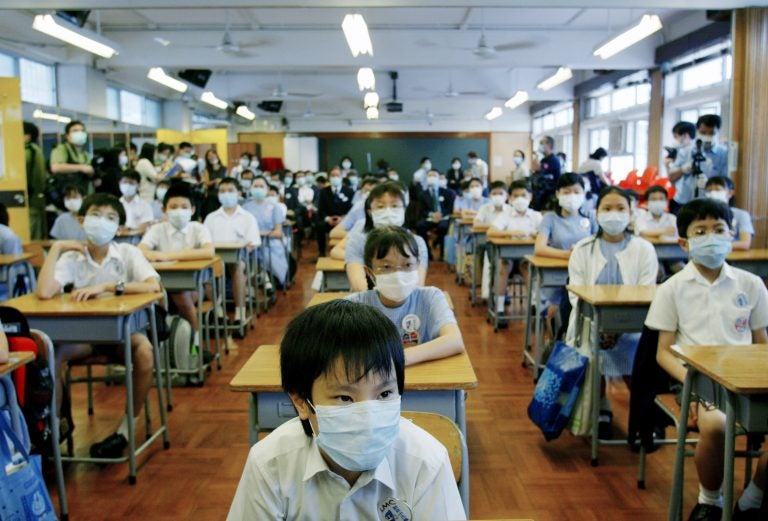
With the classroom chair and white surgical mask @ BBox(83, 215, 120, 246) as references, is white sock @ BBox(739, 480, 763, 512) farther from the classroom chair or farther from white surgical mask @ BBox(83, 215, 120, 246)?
white surgical mask @ BBox(83, 215, 120, 246)

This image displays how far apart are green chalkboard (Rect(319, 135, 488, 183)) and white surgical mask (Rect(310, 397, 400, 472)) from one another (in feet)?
63.9

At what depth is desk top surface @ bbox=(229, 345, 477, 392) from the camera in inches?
83.0

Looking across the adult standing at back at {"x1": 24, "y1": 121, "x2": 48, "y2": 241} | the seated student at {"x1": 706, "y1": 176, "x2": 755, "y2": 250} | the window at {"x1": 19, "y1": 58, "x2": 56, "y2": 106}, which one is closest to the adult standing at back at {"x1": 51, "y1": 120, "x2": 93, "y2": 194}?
the adult standing at back at {"x1": 24, "y1": 121, "x2": 48, "y2": 241}

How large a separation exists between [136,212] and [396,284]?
5.97m

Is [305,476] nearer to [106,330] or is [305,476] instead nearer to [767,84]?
[106,330]

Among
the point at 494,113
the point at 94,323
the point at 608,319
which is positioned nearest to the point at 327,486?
the point at 94,323

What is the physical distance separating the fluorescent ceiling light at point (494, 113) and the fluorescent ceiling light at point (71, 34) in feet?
37.0

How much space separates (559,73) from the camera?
10.5 meters

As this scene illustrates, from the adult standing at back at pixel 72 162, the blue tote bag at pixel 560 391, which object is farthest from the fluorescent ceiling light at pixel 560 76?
the blue tote bag at pixel 560 391

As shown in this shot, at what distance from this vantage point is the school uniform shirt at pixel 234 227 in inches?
248

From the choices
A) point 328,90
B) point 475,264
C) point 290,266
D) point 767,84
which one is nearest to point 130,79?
point 328,90

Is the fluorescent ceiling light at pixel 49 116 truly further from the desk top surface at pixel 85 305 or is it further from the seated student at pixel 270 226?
the desk top surface at pixel 85 305

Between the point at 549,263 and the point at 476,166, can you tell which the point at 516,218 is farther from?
the point at 476,166

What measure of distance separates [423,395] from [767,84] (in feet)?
17.9
